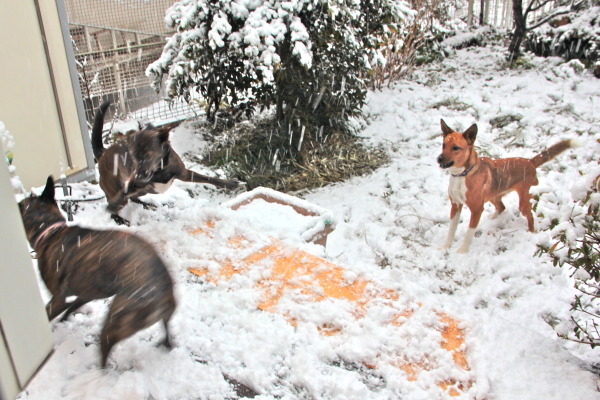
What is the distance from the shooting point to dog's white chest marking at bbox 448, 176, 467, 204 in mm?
3720

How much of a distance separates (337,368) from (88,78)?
5.86m

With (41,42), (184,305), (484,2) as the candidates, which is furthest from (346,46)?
(484,2)

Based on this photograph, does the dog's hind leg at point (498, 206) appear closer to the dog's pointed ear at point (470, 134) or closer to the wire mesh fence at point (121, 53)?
the dog's pointed ear at point (470, 134)

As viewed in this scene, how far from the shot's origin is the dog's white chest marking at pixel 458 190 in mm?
3720

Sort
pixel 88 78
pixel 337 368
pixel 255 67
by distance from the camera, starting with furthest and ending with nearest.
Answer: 1. pixel 88 78
2. pixel 255 67
3. pixel 337 368

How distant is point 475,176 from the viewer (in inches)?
146

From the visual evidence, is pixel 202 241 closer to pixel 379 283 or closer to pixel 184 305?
pixel 184 305

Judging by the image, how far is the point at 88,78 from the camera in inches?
243

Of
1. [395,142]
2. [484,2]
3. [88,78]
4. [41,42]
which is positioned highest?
[484,2]

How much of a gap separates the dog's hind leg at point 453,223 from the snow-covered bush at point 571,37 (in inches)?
220

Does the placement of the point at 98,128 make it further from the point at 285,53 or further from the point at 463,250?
the point at 463,250

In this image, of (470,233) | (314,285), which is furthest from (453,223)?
(314,285)

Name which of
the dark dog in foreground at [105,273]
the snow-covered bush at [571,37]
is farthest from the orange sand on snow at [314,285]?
the snow-covered bush at [571,37]

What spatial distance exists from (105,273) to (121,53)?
223 inches
